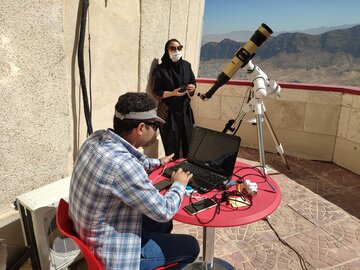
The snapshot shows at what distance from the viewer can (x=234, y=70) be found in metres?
3.31

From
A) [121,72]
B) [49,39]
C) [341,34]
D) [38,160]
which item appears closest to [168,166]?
[38,160]

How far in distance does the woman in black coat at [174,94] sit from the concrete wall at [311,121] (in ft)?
3.55

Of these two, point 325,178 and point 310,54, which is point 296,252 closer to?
point 325,178

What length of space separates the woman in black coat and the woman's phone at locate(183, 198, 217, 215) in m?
2.11

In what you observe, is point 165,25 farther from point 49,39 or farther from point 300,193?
point 300,193

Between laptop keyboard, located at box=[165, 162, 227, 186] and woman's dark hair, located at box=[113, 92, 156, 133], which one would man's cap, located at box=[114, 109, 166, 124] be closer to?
woman's dark hair, located at box=[113, 92, 156, 133]

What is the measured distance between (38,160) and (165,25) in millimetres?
2435

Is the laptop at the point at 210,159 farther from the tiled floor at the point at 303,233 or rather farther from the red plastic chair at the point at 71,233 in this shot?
the tiled floor at the point at 303,233

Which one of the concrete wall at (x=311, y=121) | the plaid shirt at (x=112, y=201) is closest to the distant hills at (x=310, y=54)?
the concrete wall at (x=311, y=121)

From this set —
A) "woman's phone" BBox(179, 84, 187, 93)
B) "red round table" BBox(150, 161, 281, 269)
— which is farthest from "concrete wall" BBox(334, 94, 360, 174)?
"red round table" BBox(150, 161, 281, 269)

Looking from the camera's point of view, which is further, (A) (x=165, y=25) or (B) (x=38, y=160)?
(A) (x=165, y=25)

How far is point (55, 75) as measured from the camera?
263 cm

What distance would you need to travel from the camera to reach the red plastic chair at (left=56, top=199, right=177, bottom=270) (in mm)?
1400

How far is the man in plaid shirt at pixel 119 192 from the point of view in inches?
55.6
